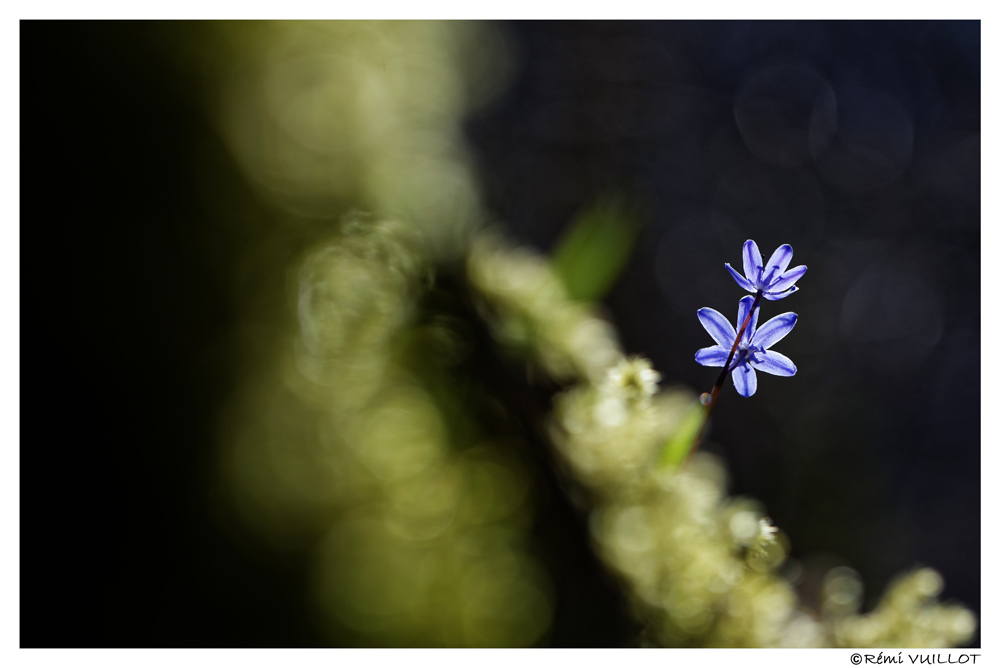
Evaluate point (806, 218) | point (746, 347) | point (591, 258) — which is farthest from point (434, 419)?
point (806, 218)

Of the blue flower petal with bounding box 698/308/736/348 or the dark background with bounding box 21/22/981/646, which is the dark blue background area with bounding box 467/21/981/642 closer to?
the dark background with bounding box 21/22/981/646

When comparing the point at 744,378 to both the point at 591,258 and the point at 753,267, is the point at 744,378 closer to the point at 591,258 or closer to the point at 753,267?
the point at 753,267

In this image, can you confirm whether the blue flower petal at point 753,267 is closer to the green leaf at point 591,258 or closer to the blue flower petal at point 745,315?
the blue flower petal at point 745,315

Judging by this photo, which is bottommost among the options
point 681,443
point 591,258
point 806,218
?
point 681,443

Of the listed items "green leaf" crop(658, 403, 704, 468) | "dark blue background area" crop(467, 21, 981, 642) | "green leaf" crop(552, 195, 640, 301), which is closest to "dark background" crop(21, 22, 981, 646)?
"dark blue background area" crop(467, 21, 981, 642)

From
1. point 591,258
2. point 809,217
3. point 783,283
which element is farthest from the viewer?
point 809,217

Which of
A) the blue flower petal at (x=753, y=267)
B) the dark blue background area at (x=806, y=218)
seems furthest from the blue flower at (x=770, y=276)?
the dark blue background area at (x=806, y=218)

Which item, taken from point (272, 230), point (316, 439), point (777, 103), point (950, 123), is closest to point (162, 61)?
point (272, 230)
